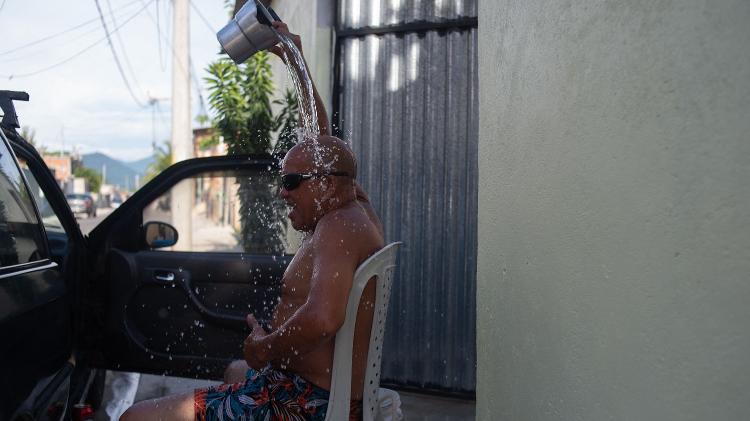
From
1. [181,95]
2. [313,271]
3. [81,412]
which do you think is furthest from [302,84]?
[181,95]

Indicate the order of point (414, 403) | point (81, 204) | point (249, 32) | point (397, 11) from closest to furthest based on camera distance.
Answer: point (249, 32)
point (414, 403)
point (397, 11)
point (81, 204)

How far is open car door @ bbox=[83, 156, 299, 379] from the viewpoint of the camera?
12.8 feet

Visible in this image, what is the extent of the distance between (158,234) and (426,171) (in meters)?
2.01

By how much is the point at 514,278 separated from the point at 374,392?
2.62 ft

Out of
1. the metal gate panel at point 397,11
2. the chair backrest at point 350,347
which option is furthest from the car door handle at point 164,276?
the metal gate panel at point 397,11

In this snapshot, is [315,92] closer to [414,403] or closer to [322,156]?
[322,156]

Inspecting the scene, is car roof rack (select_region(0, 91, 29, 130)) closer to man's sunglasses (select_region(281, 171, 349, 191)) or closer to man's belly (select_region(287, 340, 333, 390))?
man's sunglasses (select_region(281, 171, 349, 191))

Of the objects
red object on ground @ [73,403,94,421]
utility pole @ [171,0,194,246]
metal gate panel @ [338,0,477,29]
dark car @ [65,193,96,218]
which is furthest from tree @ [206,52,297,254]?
dark car @ [65,193,96,218]

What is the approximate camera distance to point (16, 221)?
267 cm

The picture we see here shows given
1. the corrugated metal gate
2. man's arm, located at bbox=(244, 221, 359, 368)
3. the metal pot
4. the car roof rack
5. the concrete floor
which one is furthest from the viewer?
the corrugated metal gate

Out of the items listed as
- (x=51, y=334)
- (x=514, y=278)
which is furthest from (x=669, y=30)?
(x=51, y=334)

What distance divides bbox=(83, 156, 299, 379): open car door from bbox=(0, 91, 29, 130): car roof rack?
765mm

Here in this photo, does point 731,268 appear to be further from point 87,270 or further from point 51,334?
point 87,270

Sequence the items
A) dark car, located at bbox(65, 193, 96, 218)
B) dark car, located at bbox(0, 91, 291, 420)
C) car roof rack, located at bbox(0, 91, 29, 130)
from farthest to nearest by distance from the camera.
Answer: dark car, located at bbox(65, 193, 96, 218)
dark car, located at bbox(0, 91, 291, 420)
car roof rack, located at bbox(0, 91, 29, 130)
